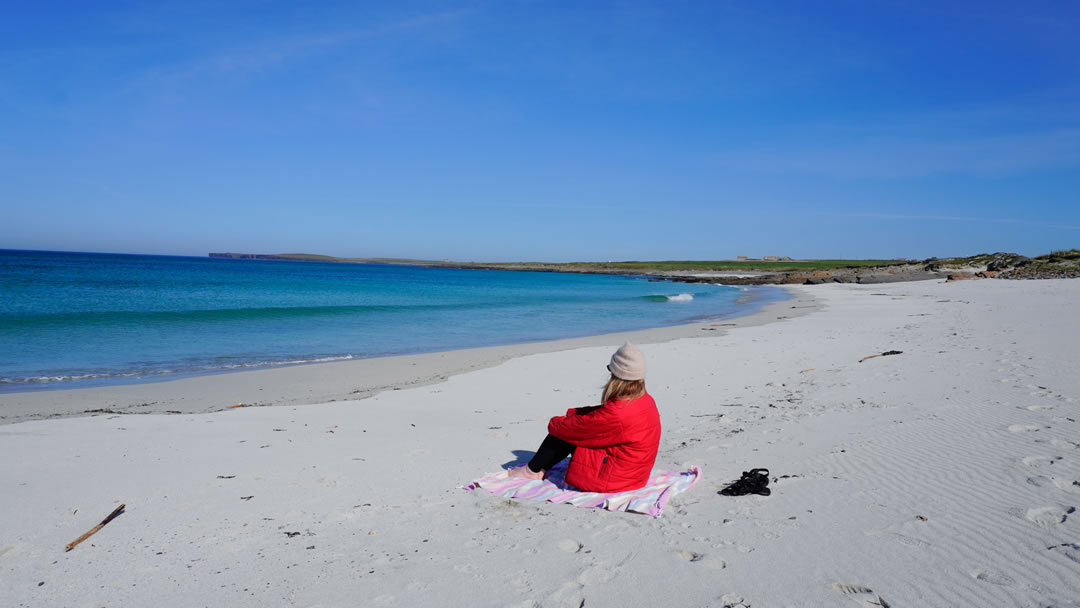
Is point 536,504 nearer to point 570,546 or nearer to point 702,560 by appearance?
point 570,546

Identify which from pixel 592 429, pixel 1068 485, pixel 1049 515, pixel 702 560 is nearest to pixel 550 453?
pixel 592 429

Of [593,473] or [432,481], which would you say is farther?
[432,481]

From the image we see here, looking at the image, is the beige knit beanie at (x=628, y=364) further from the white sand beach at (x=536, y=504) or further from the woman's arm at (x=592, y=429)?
the white sand beach at (x=536, y=504)

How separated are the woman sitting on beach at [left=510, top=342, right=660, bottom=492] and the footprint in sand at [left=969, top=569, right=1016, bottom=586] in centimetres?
209

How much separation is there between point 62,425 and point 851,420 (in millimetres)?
9054

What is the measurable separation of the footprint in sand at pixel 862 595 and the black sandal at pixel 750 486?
136 cm

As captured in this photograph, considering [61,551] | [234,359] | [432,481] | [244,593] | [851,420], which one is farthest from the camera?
[234,359]

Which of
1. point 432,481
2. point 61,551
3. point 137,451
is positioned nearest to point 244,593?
point 61,551

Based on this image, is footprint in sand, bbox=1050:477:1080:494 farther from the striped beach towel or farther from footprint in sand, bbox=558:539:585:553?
footprint in sand, bbox=558:539:585:553

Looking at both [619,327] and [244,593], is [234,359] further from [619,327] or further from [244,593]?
[619,327]

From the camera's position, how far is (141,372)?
38.1ft

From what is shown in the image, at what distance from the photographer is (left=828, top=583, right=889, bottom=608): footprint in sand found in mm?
2877

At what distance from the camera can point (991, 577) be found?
3037 mm

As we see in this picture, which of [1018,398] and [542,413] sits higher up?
[1018,398]
